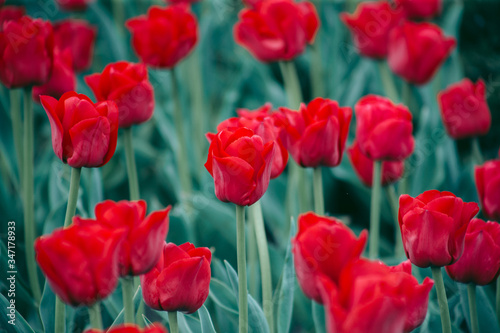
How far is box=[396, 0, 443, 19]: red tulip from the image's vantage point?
104 centimetres

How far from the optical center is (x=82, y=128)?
0.47 meters

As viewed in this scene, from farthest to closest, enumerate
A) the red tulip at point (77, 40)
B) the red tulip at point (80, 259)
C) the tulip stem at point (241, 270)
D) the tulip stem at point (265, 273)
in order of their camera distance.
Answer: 1. the red tulip at point (77, 40)
2. the tulip stem at point (265, 273)
3. the tulip stem at point (241, 270)
4. the red tulip at point (80, 259)

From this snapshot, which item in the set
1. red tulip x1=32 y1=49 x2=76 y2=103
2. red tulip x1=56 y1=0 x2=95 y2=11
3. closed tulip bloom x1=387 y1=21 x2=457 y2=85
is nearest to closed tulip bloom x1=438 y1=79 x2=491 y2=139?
closed tulip bloom x1=387 y1=21 x2=457 y2=85

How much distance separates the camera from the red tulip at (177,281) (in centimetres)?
42

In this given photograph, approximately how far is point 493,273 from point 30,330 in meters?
0.48

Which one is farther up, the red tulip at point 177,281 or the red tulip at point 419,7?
the red tulip at point 419,7

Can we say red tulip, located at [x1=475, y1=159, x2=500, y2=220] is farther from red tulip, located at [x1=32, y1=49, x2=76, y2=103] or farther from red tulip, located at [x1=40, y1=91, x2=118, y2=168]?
red tulip, located at [x1=32, y1=49, x2=76, y2=103]

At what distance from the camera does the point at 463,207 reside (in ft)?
1.49

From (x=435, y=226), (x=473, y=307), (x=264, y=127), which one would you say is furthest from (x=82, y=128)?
(x=473, y=307)

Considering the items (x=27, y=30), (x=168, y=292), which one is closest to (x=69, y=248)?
(x=168, y=292)

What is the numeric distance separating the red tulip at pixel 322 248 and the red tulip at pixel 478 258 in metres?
0.19

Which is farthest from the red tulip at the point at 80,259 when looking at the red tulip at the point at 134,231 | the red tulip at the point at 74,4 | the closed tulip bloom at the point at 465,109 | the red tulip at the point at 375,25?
the red tulip at the point at 74,4

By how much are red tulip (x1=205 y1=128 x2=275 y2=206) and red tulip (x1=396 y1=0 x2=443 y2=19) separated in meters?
0.73

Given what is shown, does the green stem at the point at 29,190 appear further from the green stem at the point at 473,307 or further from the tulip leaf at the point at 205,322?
the green stem at the point at 473,307
